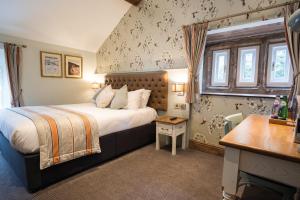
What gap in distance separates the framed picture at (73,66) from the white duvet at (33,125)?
71.8 inches

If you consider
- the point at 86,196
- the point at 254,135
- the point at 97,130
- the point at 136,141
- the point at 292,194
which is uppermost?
Answer: the point at 254,135

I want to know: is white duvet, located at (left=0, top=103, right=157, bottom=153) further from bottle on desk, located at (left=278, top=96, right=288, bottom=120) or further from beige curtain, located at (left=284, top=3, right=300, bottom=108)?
beige curtain, located at (left=284, top=3, right=300, bottom=108)

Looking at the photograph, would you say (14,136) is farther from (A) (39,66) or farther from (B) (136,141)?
(A) (39,66)

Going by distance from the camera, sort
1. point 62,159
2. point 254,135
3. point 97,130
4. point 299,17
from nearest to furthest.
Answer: point 299,17, point 254,135, point 62,159, point 97,130

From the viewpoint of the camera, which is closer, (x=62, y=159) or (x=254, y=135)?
(x=254, y=135)

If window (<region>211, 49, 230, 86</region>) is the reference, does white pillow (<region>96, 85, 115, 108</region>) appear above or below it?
below

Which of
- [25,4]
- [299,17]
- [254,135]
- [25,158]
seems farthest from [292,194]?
[25,4]

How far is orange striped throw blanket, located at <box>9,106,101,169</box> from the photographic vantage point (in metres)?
1.82

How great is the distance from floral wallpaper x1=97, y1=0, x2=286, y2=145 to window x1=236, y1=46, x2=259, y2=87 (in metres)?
0.65

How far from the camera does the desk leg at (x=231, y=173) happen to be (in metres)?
1.03

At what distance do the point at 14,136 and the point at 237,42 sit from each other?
11.9 feet

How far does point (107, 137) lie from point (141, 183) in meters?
0.83

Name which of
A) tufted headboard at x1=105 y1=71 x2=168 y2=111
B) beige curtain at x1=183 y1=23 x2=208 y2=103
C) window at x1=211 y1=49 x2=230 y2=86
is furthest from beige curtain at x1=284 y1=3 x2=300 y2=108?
tufted headboard at x1=105 y1=71 x2=168 y2=111

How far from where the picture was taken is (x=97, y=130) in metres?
2.29
